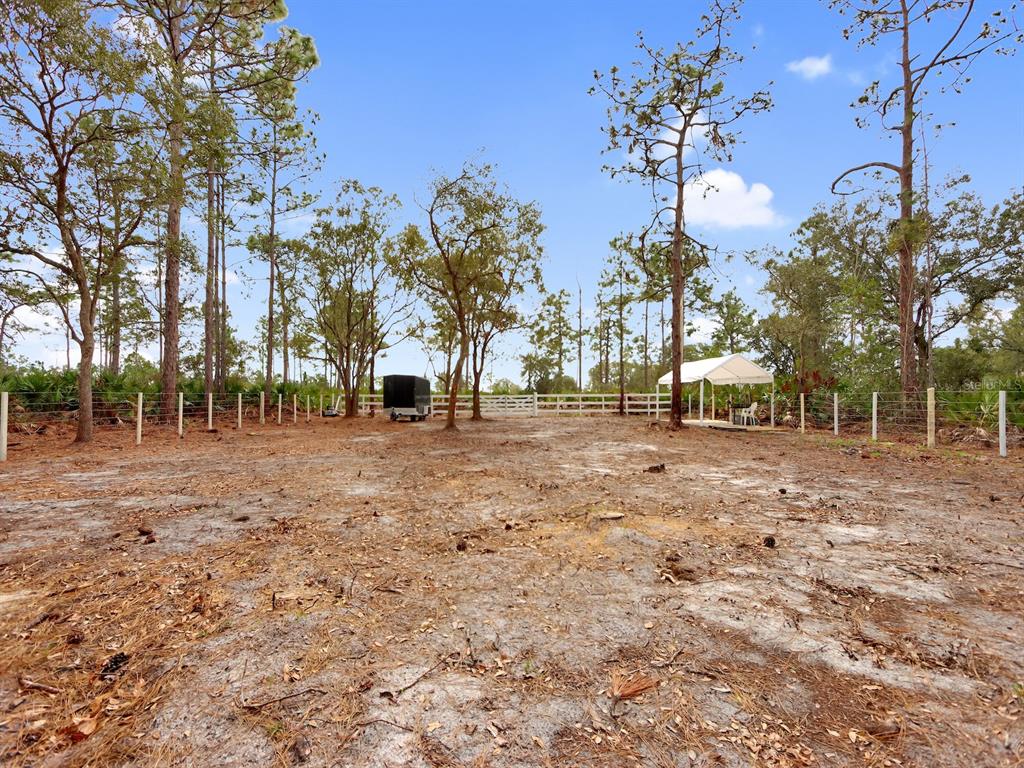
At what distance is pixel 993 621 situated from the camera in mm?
2475

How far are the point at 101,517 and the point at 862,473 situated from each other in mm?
9330

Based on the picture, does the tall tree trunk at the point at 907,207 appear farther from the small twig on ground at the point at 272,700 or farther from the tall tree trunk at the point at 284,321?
the tall tree trunk at the point at 284,321

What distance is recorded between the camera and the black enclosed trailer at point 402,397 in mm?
20281

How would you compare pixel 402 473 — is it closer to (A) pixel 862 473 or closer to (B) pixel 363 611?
(B) pixel 363 611

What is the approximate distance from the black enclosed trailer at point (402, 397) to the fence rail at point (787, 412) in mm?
3614

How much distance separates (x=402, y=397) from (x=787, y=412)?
15367mm

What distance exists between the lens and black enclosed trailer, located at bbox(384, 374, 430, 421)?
20.3 metres

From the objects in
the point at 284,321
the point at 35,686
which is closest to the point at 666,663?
the point at 35,686

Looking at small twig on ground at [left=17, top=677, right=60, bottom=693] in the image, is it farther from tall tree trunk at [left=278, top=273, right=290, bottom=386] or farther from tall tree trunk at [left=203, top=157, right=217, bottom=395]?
tall tree trunk at [left=278, top=273, right=290, bottom=386]

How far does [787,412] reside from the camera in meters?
17.6

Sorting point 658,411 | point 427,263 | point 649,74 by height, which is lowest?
point 658,411

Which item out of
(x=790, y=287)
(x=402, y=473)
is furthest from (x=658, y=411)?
(x=402, y=473)

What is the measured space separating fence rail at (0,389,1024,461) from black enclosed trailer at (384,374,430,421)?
3614mm

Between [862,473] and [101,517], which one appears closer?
[101,517]
